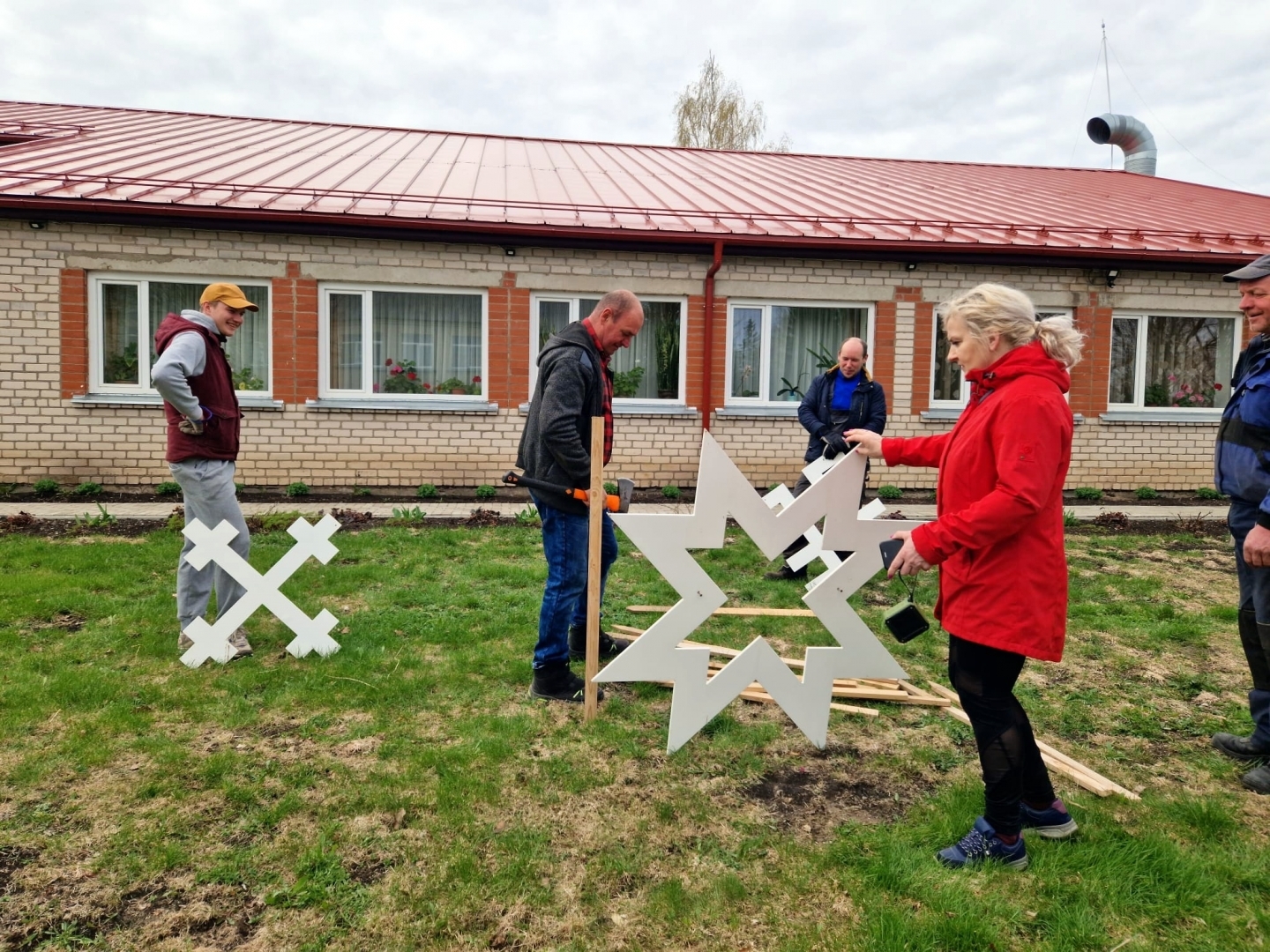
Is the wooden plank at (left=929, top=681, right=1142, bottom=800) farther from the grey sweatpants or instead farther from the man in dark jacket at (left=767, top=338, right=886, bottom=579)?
the grey sweatpants

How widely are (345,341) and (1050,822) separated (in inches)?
368

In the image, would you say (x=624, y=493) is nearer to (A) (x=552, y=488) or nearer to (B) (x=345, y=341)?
(A) (x=552, y=488)

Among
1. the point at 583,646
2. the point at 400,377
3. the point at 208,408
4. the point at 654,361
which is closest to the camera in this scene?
the point at 208,408

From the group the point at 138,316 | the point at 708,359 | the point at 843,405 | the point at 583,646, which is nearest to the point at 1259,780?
the point at 583,646

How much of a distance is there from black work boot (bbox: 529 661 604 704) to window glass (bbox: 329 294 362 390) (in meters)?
7.31

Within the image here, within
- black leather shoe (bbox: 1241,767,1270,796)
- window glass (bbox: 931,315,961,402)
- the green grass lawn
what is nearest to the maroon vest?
the green grass lawn

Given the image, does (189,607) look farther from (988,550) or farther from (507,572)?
(988,550)

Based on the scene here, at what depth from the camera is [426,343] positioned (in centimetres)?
1033

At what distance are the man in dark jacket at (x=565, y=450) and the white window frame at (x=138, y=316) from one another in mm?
7220

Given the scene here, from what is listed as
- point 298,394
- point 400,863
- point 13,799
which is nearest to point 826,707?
point 400,863

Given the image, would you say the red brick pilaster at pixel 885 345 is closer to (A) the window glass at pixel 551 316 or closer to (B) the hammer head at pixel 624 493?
(A) the window glass at pixel 551 316

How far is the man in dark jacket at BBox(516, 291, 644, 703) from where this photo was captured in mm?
3598

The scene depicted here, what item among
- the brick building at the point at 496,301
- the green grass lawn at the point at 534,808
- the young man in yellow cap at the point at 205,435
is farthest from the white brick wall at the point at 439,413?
the young man in yellow cap at the point at 205,435

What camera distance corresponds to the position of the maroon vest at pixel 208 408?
4125mm
